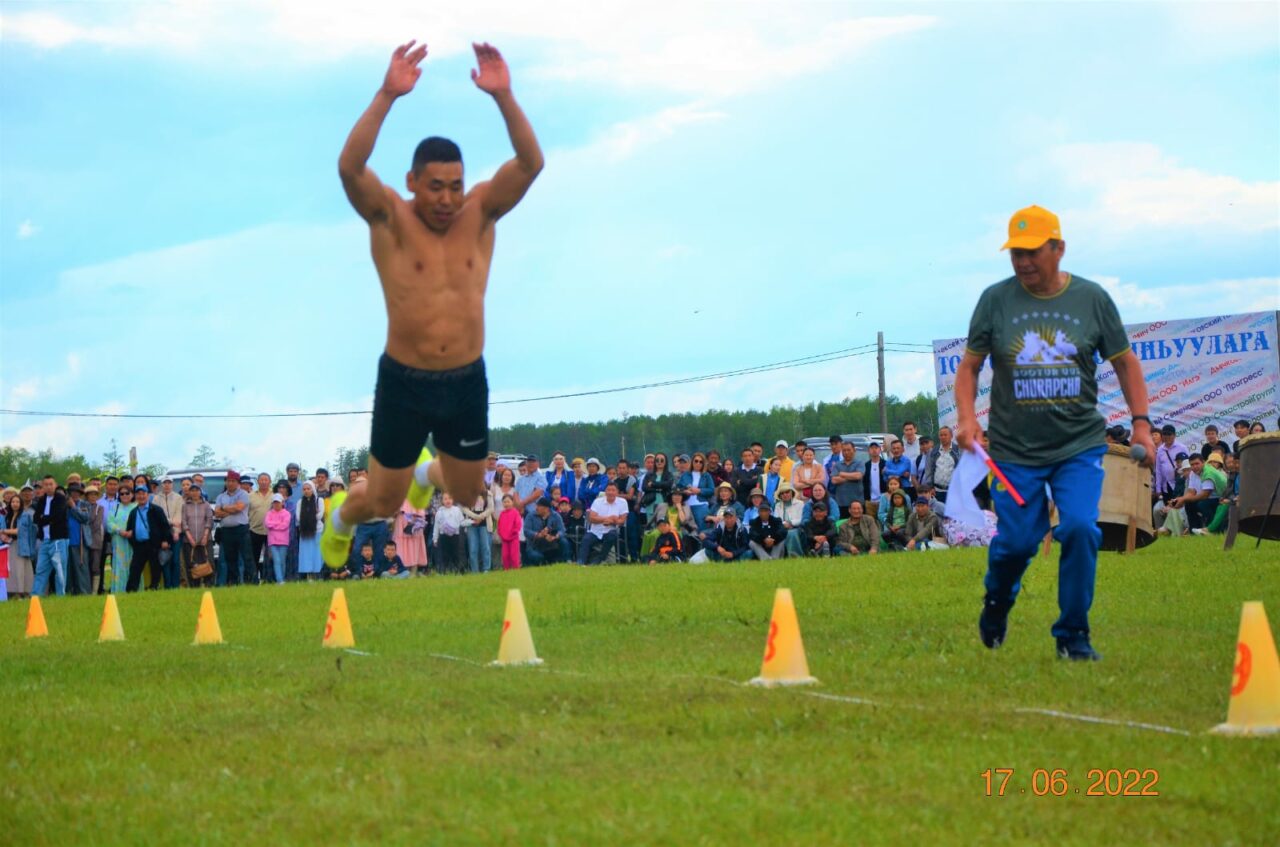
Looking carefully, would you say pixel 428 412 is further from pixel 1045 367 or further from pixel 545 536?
pixel 545 536

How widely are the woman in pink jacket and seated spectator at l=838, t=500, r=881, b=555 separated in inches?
367

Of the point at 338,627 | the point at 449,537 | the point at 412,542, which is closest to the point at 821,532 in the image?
the point at 449,537

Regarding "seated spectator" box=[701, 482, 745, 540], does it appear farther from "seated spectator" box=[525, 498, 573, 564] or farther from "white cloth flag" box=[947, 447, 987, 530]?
"white cloth flag" box=[947, 447, 987, 530]

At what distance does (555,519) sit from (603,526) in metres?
0.94

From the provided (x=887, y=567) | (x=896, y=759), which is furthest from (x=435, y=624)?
(x=896, y=759)

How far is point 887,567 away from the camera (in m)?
17.3

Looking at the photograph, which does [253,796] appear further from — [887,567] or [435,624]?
[887,567]

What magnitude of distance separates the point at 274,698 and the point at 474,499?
1.78 meters

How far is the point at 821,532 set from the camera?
2248cm

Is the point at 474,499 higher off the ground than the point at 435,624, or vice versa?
the point at 474,499

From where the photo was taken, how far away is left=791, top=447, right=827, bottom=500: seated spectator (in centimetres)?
2300

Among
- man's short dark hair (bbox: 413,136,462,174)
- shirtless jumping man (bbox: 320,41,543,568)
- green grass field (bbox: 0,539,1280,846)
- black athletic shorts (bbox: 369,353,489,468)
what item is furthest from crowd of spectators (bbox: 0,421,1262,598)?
man's short dark hair (bbox: 413,136,462,174)

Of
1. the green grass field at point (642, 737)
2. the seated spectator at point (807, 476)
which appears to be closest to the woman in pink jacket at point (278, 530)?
the seated spectator at point (807, 476)

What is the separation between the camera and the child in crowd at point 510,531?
2486 centimetres
